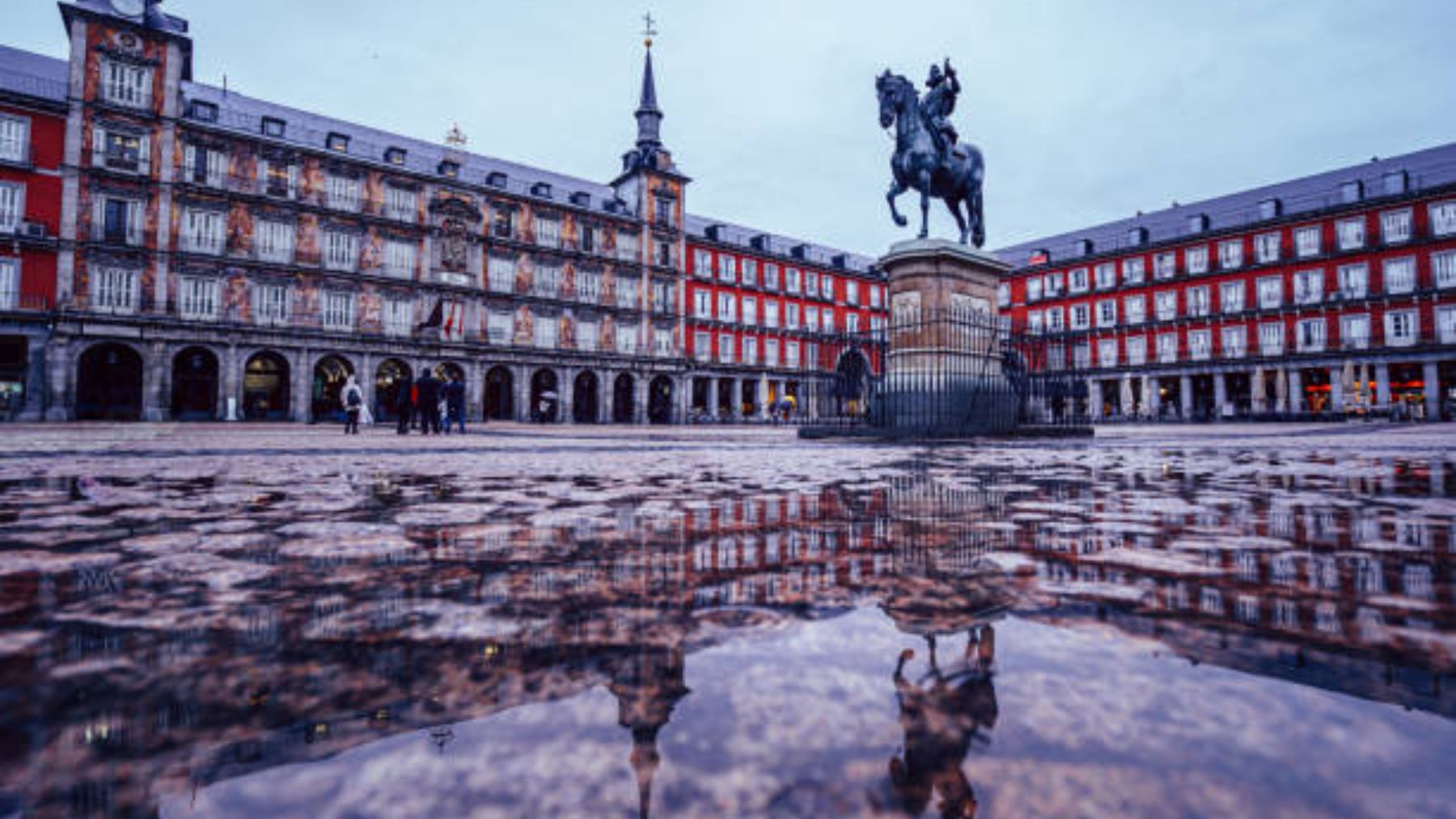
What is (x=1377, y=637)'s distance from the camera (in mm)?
581

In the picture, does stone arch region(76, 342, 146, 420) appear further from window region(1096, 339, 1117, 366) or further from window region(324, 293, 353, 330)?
window region(1096, 339, 1117, 366)

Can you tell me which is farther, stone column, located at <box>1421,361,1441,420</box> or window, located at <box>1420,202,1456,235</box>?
window, located at <box>1420,202,1456,235</box>

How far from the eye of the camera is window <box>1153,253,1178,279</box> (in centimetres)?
3102

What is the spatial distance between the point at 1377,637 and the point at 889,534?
65 centimetres

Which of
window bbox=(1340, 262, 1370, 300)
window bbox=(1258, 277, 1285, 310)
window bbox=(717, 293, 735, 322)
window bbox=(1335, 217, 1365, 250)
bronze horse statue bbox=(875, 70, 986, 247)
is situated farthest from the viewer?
window bbox=(717, 293, 735, 322)

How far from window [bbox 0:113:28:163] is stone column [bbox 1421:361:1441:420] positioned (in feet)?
149

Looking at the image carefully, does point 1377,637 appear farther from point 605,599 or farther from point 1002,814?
point 605,599

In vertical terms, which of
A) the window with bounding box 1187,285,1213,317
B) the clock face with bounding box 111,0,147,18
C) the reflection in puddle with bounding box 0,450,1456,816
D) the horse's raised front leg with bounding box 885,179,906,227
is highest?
the clock face with bounding box 111,0,147,18

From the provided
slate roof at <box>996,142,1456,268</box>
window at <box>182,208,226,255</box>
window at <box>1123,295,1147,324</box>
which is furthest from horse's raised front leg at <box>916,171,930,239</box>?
window at <box>1123,295,1147,324</box>

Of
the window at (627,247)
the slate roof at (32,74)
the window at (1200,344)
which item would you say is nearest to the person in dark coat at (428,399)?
the slate roof at (32,74)

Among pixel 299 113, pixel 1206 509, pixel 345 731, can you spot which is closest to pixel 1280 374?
pixel 1206 509

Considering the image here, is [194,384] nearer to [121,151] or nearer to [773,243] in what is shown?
[121,151]

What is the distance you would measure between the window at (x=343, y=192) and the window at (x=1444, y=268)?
3961cm

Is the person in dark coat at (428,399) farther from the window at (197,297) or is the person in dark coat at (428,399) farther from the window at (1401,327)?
the window at (1401,327)
